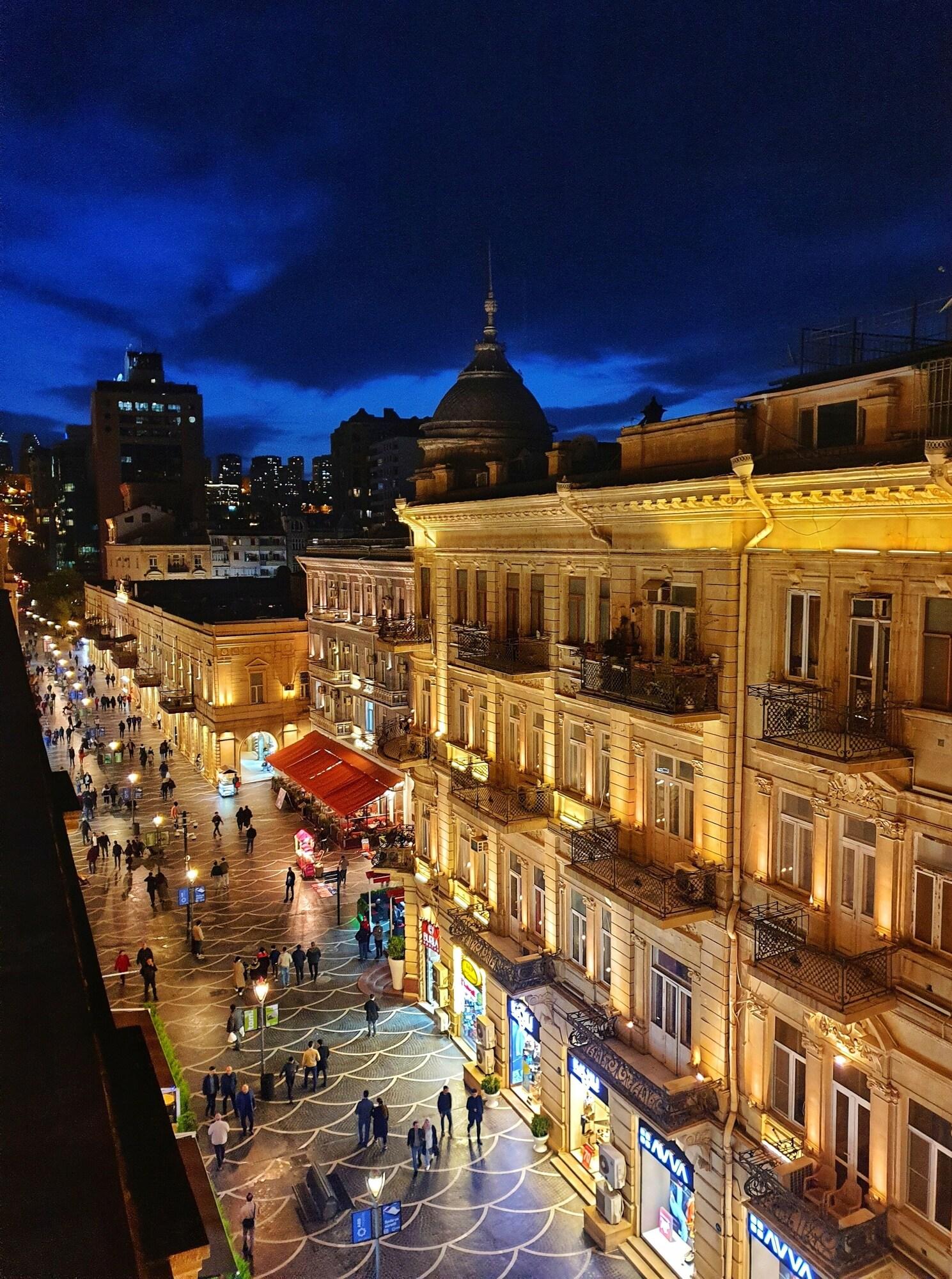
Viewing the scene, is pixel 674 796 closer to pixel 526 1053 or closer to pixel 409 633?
pixel 526 1053

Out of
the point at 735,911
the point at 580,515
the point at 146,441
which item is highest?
the point at 146,441

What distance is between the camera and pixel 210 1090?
24703 mm

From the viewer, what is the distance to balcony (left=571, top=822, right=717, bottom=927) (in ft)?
55.7

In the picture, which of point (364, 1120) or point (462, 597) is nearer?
point (364, 1120)

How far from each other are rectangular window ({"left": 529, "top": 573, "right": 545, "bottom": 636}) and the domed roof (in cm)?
754

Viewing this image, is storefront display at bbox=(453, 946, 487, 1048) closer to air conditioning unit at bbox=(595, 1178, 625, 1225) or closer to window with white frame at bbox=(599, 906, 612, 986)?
window with white frame at bbox=(599, 906, 612, 986)

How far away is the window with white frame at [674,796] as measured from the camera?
720 inches

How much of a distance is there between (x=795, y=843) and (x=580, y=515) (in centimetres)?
866

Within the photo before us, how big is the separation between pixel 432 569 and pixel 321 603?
24.0m

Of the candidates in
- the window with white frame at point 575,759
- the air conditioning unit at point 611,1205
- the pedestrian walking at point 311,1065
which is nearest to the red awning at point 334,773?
the pedestrian walking at point 311,1065

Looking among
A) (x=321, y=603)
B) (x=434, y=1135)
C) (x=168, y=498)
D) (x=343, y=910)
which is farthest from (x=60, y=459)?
(x=434, y=1135)

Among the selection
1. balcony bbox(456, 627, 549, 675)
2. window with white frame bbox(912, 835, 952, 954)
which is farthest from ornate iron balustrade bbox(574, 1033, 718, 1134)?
balcony bbox(456, 627, 549, 675)

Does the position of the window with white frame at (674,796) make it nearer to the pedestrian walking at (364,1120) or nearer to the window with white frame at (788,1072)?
the window with white frame at (788,1072)

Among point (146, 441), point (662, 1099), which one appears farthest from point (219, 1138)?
point (146, 441)
